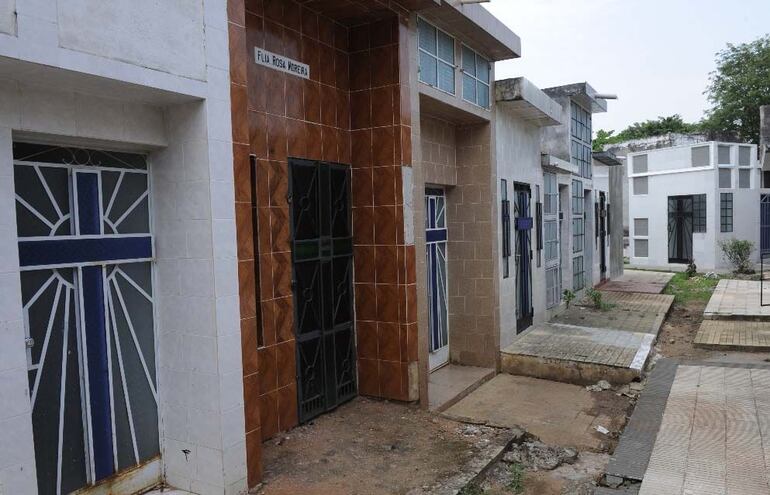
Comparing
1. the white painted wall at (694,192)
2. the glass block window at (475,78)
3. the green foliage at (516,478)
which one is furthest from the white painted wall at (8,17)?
the white painted wall at (694,192)

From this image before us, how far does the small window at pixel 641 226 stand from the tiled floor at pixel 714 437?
15.8m

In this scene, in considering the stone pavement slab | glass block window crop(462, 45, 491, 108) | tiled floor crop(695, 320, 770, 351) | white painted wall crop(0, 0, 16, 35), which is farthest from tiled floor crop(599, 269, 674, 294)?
white painted wall crop(0, 0, 16, 35)

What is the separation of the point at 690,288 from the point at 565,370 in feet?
32.9

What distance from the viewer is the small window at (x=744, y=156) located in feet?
67.5

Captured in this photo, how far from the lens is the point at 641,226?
72.8 ft

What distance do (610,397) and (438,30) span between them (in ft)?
16.5

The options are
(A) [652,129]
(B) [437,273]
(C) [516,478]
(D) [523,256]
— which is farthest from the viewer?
(A) [652,129]

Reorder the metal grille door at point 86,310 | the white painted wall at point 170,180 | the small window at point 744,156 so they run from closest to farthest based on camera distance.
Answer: the white painted wall at point 170,180 < the metal grille door at point 86,310 < the small window at point 744,156

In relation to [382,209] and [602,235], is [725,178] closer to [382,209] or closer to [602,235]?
[602,235]

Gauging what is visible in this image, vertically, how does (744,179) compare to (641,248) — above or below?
above

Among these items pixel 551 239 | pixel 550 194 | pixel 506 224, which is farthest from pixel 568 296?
pixel 506 224

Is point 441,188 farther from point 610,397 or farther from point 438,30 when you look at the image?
point 610,397

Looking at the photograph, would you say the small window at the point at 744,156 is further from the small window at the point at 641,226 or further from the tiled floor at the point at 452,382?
the tiled floor at the point at 452,382

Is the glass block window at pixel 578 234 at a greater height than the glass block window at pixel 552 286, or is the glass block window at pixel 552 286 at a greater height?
the glass block window at pixel 578 234
